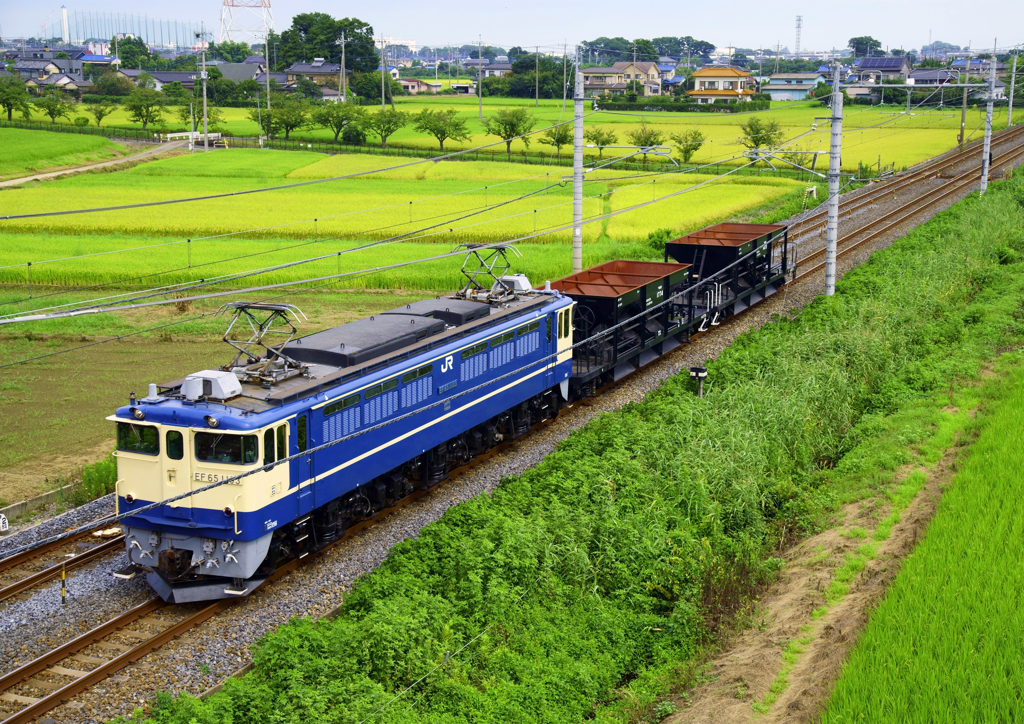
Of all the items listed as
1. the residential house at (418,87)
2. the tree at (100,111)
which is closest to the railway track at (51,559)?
the tree at (100,111)

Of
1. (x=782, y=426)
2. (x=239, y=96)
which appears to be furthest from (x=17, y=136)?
(x=782, y=426)

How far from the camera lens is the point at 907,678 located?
9961 mm

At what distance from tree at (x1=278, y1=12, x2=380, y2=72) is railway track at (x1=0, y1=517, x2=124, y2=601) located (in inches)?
4874

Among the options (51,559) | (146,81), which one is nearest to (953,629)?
(51,559)

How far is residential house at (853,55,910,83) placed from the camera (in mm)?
124688

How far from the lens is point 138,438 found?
14281mm

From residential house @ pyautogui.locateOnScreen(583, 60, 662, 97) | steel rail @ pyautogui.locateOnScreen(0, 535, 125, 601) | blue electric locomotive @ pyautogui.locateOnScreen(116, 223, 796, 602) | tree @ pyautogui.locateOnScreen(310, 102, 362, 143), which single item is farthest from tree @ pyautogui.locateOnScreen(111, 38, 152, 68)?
steel rail @ pyautogui.locateOnScreen(0, 535, 125, 601)

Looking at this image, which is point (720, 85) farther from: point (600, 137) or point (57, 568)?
point (57, 568)

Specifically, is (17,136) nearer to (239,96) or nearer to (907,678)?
(239,96)

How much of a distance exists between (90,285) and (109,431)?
16.6 m

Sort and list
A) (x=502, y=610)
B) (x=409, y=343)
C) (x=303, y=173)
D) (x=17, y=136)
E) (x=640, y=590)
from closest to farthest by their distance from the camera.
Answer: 1. (x=502, y=610)
2. (x=640, y=590)
3. (x=409, y=343)
4. (x=303, y=173)
5. (x=17, y=136)

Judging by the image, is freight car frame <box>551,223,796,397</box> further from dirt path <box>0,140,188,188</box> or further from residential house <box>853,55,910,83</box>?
residential house <box>853,55,910,83</box>

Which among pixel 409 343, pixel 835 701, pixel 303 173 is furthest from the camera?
pixel 303 173

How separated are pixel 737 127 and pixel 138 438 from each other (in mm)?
87087
